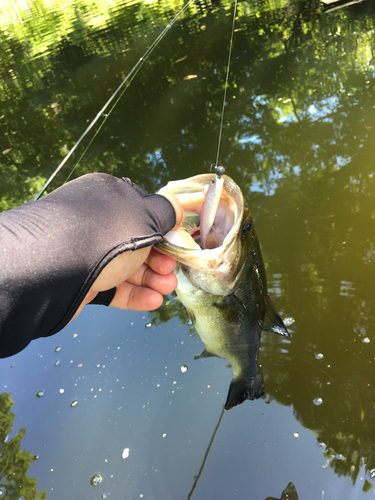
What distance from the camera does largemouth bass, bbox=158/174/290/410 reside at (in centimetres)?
189

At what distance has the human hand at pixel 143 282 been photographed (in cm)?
178

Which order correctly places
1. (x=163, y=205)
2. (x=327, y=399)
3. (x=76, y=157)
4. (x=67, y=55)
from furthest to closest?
(x=67, y=55) < (x=76, y=157) < (x=327, y=399) < (x=163, y=205)

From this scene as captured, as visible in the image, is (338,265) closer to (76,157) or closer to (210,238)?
(210,238)

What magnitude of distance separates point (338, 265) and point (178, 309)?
1803 millimetres

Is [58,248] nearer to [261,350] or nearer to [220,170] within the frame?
[220,170]

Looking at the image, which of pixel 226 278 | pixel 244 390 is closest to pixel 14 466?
pixel 244 390

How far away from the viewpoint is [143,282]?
222 cm

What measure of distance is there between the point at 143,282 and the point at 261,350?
67.6 inches

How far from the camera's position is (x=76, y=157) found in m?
7.32

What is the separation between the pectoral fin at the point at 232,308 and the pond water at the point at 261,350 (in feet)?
3.99

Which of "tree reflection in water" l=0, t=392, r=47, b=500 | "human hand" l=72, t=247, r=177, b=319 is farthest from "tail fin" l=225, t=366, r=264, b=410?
"tree reflection in water" l=0, t=392, r=47, b=500

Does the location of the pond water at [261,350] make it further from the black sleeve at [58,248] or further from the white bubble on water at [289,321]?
the black sleeve at [58,248]

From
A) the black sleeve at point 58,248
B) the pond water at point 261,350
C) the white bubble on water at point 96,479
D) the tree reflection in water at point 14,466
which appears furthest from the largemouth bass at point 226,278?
the tree reflection in water at point 14,466

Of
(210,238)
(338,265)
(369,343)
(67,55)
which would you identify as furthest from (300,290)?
(67,55)
